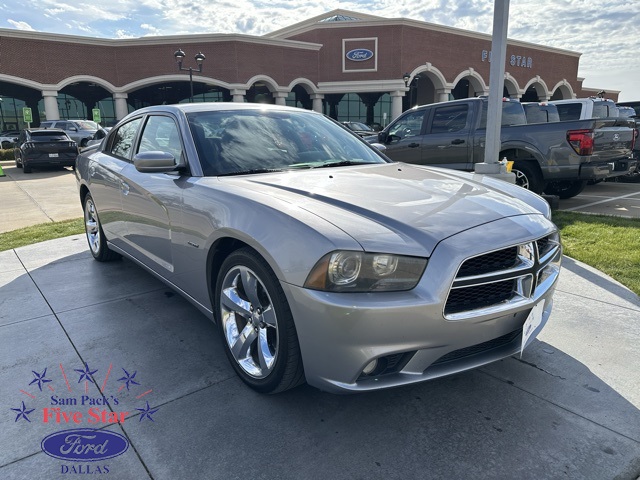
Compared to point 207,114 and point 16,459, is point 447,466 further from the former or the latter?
point 207,114

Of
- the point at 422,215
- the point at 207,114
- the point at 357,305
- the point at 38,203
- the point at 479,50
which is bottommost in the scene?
the point at 38,203

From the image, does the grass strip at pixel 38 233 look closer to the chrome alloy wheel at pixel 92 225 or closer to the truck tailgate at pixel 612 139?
the chrome alloy wheel at pixel 92 225

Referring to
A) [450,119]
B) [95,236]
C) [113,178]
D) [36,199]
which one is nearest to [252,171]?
[113,178]

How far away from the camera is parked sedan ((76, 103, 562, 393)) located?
2049mm

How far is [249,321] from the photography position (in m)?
2.65

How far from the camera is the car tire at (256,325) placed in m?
2.29

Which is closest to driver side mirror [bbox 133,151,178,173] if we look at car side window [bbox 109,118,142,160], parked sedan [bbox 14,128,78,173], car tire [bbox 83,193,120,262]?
car side window [bbox 109,118,142,160]

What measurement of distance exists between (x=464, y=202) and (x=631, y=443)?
4.63 feet

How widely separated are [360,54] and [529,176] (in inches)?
1290

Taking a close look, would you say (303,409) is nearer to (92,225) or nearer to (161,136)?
(161,136)

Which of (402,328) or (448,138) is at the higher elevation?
(448,138)

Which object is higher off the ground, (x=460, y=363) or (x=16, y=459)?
(x=460, y=363)

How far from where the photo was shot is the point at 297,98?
47.4 metres

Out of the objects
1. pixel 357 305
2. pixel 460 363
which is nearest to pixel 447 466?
pixel 460 363
